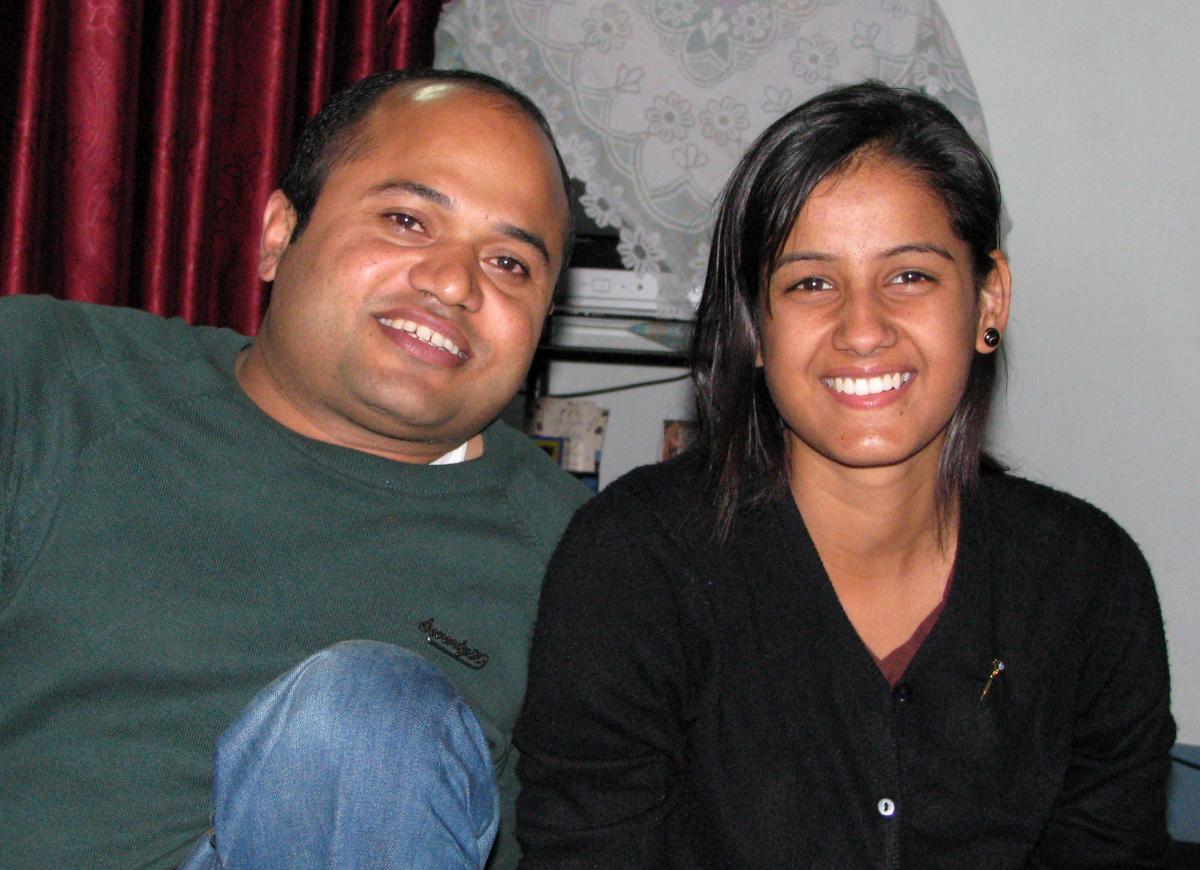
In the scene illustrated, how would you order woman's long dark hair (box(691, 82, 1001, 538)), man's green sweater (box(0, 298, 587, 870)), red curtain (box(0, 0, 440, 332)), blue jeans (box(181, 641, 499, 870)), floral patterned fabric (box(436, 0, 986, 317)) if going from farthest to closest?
1. floral patterned fabric (box(436, 0, 986, 317))
2. red curtain (box(0, 0, 440, 332))
3. woman's long dark hair (box(691, 82, 1001, 538))
4. man's green sweater (box(0, 298, 587, 870))
5. blue jeans (box(181, 641, 499, 870))

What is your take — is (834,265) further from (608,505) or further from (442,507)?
(442,507)

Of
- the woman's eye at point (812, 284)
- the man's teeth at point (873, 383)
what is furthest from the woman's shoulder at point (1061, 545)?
the woman's eye at point (812, 284)

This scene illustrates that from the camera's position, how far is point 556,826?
1164 mm

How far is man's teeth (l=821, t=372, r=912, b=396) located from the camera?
4.05 feet

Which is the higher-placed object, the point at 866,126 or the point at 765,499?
the point at 866,126

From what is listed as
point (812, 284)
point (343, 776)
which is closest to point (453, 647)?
point (343, 776)

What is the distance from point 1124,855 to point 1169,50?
2084 mm

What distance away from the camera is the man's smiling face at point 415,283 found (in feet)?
4.14

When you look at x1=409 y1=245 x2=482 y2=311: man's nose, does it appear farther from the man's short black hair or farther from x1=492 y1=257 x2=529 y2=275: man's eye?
the man's short black hair

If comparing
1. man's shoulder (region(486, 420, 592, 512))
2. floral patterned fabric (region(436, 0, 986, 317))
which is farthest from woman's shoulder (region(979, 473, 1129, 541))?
floral patterned fabric (region(436, 0, 986, 317))

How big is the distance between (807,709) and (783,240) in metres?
0.50

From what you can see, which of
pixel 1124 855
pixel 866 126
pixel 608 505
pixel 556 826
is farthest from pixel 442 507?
pixel 1124 855

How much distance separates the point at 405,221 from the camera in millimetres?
1302

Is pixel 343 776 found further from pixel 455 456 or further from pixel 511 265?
pixel 511 265
